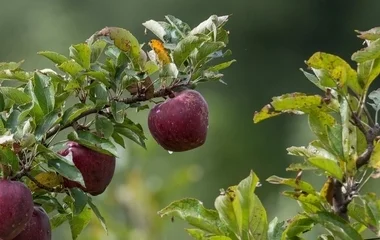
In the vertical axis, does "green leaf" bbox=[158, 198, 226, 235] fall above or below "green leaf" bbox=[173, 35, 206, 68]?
below

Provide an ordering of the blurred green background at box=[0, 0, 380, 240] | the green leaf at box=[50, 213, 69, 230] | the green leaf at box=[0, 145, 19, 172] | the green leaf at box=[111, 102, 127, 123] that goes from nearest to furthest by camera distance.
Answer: the green leaf at box=[0, 145, 19, 172] < the green leaf at box=[111, 102, 127, 123] < the green leaf at box=[50, 213, 69, 230] < the blurred green background at box=[0, 0, 380, 240]

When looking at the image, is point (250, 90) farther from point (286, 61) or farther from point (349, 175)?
point (349, 175)

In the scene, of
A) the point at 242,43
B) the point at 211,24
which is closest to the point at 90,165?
the point at 211,24

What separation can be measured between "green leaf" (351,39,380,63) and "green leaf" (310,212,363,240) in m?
0.20

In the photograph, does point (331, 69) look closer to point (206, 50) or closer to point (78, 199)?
point (206, 50)

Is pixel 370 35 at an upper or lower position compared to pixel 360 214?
upper

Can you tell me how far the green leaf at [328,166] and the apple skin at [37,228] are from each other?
348 mm

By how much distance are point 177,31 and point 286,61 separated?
13426 millimetres

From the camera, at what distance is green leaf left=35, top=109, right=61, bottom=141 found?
143 centimetres

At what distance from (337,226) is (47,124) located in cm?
39

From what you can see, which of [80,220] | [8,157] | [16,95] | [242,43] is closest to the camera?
[8,157]

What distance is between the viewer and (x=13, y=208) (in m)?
1.38

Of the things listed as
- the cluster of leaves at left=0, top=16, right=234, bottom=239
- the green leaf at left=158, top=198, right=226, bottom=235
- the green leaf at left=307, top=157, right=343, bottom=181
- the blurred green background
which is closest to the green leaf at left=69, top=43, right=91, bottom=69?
the cluster of leaves at left=0, top=16, right=234, bottom=239

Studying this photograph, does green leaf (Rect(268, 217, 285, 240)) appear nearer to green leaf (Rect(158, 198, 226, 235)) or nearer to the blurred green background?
green leaf (Rect(158, 198, 226, 235))
